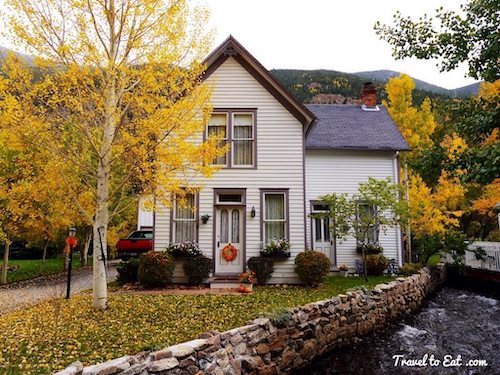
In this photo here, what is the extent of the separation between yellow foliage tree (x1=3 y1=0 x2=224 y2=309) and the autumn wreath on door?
3.97 metres

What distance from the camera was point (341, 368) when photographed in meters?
6.33

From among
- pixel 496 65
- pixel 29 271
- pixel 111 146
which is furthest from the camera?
pixel 29 271

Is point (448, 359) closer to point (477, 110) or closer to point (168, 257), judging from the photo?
point (477, 110)

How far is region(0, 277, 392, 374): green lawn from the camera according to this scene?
197 inches

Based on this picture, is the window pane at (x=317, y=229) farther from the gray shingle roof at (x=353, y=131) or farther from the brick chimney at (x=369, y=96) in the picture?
the brick chimney at (x=369, y=96)

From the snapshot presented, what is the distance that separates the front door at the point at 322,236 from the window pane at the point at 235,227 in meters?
4.18

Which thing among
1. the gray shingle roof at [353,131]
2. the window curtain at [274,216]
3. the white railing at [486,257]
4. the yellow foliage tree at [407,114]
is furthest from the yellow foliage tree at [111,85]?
the yellow foliage tree at [407,114]

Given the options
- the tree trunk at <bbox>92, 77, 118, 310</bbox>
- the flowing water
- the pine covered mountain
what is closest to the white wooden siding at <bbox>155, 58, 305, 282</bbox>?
the tree trunk at <bbox>92, 77, 118, 310</bbox>

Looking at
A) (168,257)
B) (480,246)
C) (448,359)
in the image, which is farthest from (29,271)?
(480,246)

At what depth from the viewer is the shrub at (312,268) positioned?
10.7m

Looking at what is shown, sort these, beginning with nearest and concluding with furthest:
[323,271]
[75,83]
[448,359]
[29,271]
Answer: [448,359], [75,83], [323,271], [29,271]

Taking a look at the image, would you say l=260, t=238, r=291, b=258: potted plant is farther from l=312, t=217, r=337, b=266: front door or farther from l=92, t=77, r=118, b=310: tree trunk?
l=92, t=77, r=118, b=310: tree trunk

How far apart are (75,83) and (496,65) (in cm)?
800

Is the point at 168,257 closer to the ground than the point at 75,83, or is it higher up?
closer to the ground
